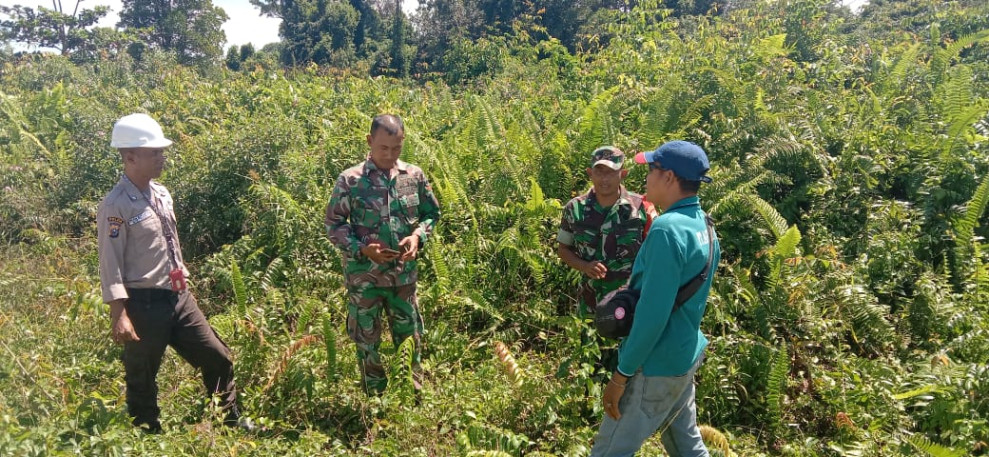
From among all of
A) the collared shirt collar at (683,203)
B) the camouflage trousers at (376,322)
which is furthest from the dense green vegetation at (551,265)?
the collared shirt collar at (683,203)

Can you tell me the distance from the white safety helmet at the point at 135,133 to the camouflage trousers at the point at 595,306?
2.47 m

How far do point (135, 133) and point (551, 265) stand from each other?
302 centimetres

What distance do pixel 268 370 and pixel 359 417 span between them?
73cm

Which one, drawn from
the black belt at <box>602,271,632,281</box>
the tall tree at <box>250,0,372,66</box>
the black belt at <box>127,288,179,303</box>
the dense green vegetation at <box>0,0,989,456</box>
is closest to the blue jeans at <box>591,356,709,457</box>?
the dense green vegetation at <box>0,0,989,456</box>

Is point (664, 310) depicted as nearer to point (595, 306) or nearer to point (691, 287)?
point (691, 287)

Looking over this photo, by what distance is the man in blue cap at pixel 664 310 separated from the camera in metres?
2.21

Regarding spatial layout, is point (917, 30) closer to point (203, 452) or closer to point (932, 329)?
point (932, 329)

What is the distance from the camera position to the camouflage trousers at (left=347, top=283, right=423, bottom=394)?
3.66 m

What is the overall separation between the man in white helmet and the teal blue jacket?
2.27m

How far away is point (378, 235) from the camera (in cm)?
366

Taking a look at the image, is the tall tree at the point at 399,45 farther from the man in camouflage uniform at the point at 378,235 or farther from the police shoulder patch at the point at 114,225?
the police shoulder patch at the point at 114,225

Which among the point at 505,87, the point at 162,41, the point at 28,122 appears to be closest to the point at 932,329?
the point at 505,87

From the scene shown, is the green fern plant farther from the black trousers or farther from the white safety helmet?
the white safety helmet

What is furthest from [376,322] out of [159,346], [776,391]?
[776,391]
